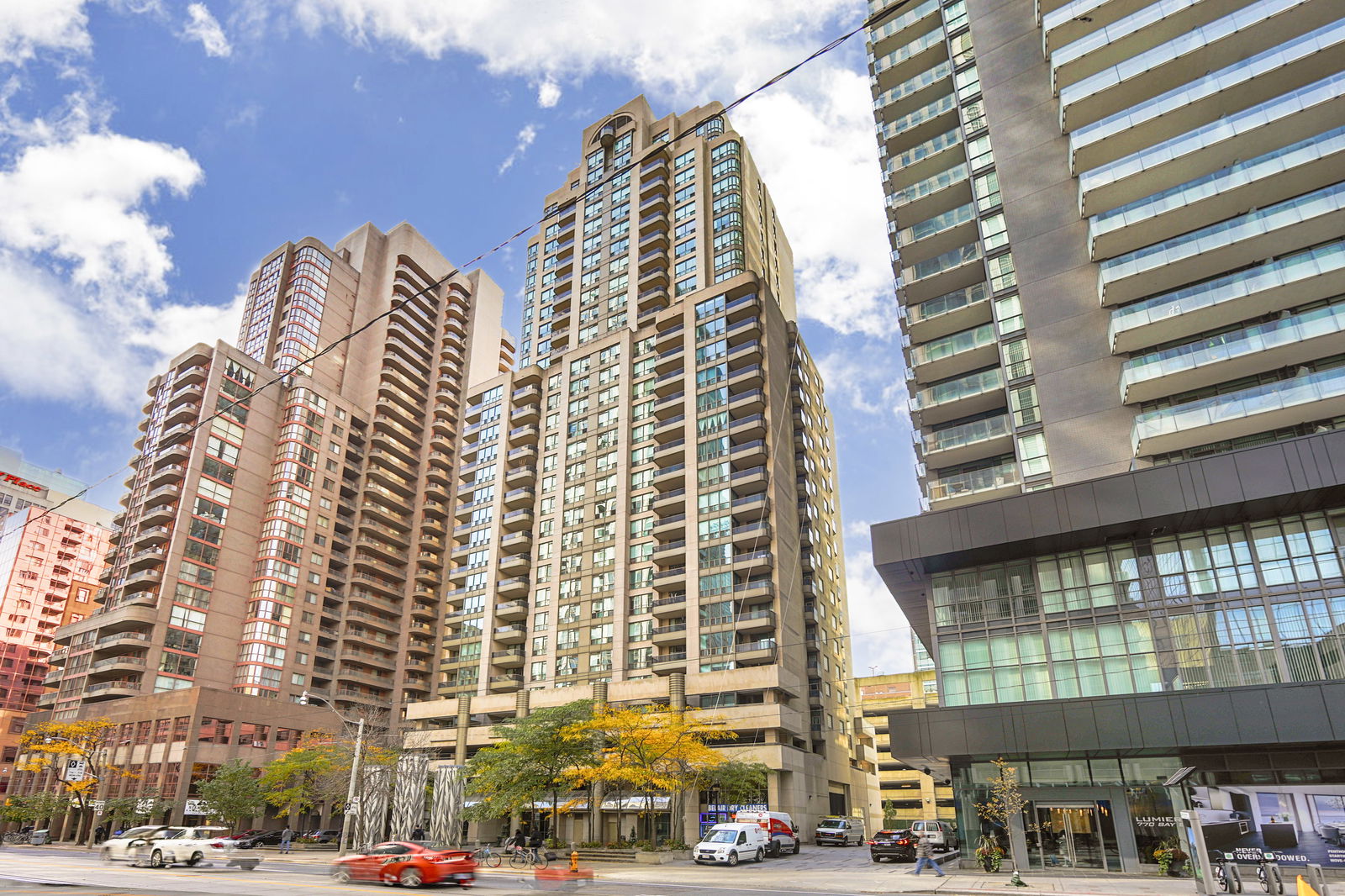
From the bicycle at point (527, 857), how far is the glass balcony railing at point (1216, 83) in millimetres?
44163

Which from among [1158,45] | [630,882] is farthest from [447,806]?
[1158,45]

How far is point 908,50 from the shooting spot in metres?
56.3

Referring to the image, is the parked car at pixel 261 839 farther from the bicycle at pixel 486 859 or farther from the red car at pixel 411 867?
the red car at pixel 411 867

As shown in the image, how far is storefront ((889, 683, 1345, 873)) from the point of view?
27141mm

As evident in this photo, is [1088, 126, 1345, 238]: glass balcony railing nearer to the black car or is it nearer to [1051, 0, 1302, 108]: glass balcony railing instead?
[1051, 0, 1302, 108]: glass balcony railing

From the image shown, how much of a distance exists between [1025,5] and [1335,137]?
68.8ft

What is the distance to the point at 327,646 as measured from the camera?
10331cm

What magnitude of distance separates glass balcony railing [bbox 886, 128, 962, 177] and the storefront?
35129mm

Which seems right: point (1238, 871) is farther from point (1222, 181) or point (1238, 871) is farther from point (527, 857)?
point (1222, 181)

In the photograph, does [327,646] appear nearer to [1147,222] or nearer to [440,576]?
[440,576]

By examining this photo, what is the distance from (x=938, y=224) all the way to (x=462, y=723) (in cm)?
6110

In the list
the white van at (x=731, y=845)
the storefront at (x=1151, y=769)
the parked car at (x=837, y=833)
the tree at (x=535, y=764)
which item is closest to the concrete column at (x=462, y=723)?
the tree at (x=535, y=764)

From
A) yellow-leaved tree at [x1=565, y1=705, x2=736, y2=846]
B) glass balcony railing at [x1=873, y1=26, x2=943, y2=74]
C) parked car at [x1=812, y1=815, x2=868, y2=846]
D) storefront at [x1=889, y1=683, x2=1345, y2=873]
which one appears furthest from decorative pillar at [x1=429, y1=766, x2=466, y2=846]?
glass balcony railing at [x1=873, y1=26, x2=943, y2=74]

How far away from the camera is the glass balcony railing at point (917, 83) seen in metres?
54.2
